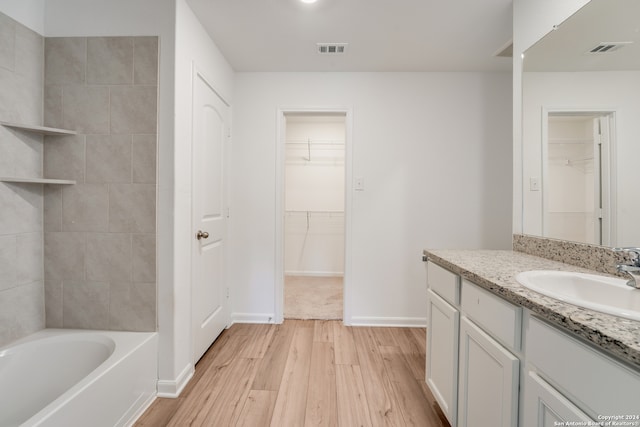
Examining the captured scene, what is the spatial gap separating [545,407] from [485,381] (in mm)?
286

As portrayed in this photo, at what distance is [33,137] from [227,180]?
1.22 m

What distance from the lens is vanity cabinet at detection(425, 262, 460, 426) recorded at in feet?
4.24

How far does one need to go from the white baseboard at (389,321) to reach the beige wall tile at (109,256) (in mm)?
1851

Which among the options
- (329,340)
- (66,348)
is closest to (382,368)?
(329,340)

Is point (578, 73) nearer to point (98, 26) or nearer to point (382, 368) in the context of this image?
point (382, 368)

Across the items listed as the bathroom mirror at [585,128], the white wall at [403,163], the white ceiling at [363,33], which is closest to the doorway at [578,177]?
the bathroom mirror at [585,128]

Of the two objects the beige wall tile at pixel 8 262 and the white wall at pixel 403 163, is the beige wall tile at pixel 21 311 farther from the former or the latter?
the white wall at pixel 403 163

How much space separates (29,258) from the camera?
159cm

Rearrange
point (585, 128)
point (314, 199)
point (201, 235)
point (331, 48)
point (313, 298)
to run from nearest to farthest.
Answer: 1. point (585, 128)
2. point (201, 235)
3. point (331, 48)
4. point (313, 298)
5. point (314, 199)

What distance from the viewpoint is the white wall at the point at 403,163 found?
102 inches

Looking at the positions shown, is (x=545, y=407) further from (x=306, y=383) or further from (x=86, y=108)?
(x=86, y=108)

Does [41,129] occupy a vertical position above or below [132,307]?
above

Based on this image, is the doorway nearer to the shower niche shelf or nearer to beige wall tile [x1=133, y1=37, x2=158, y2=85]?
beige wall tile [x1=133, y1=37, x2=158, y2=85]

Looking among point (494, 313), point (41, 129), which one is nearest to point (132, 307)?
point (41, 129)
